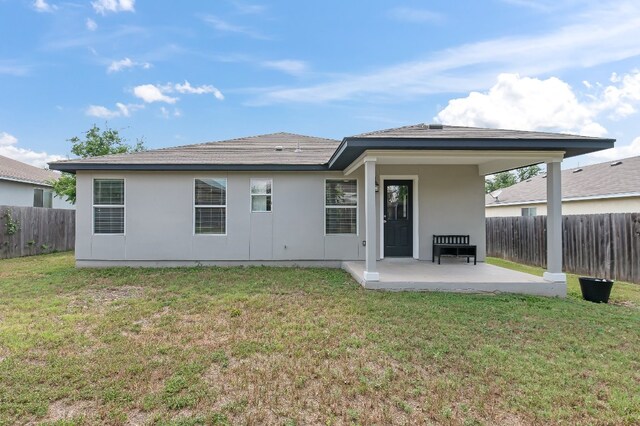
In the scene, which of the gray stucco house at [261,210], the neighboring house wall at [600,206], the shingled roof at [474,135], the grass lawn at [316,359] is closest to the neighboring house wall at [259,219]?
the gray stucco house at [261,210]

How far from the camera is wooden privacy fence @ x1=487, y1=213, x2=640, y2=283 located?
7870 mm

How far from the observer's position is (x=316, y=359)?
3.43 m

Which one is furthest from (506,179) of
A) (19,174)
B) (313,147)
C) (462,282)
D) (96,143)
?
(19,174)

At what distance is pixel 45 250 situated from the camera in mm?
13242

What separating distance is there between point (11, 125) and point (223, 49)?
13929mm

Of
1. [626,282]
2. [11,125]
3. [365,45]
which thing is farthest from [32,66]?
[626,282]

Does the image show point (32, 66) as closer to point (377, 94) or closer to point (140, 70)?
A: point (140, 70)

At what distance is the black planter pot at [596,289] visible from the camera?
229 inches

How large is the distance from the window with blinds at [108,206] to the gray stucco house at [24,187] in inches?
343

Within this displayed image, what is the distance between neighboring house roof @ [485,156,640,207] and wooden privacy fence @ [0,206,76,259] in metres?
19.6

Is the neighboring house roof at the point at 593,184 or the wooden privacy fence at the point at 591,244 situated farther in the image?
the neighboring house roof at the point at 593,184

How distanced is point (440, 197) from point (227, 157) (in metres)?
5.56

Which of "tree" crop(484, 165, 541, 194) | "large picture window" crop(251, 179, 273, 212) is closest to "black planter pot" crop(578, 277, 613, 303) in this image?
"large picture window" crop(251, 179, 273, 212)

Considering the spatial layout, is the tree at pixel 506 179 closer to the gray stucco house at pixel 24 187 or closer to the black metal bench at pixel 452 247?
the black metal bench at pixel 452 247
